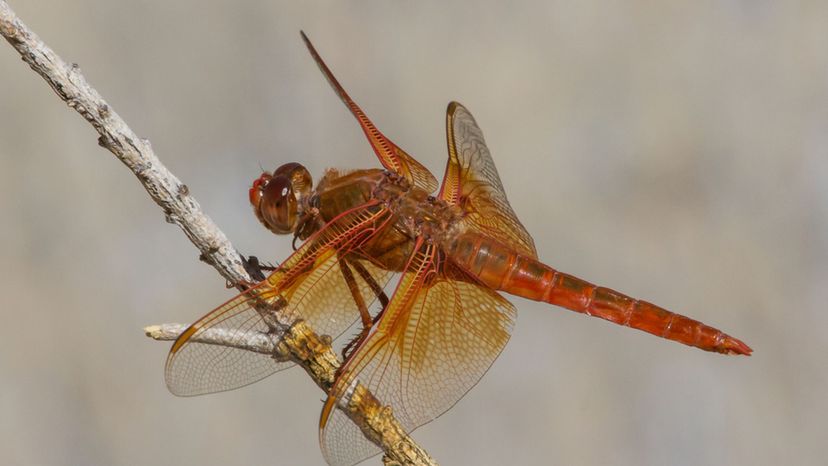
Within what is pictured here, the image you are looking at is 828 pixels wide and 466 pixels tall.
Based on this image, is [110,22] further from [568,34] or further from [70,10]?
[568,34]

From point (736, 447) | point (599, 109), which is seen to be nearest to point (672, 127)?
point (599, 109)

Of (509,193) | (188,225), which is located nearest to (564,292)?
(188,225)

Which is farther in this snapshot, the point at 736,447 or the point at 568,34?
the point at 568,34

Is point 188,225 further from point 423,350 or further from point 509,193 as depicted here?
point 509,193

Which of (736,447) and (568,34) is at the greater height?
(568,34)

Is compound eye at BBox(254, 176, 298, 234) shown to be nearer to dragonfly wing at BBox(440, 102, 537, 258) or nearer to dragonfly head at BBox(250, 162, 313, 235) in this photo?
dragonfly head at BBox(250, 162, 313, 235)

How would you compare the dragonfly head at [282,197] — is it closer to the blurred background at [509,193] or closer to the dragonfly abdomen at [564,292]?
the dragonfly abdomen at [564,292]
